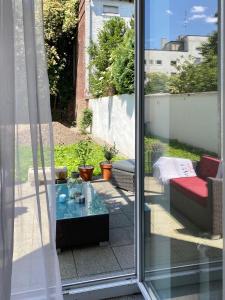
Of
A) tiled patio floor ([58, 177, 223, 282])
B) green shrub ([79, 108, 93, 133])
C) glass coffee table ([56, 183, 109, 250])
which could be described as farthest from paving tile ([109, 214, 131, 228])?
green shrub ([79, 108, 93, 133])

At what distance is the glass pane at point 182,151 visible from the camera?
41.3 inches

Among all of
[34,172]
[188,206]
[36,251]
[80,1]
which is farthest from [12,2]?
[80,1]

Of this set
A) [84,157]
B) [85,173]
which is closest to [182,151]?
[85,173]

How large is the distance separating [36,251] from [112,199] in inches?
103

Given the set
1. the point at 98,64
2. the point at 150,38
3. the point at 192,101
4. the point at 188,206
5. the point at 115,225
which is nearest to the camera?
the point at 192,101

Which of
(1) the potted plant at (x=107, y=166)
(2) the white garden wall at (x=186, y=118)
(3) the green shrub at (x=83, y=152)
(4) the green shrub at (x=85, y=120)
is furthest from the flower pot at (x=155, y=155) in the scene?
(4) the green shrub at (x=85, y=120)

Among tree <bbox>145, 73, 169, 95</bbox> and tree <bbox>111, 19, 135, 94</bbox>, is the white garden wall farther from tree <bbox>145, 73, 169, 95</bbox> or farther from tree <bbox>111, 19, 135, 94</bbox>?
tree <bbox>111, 19, 135, 94</bbox>

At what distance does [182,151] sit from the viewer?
1.34 metres

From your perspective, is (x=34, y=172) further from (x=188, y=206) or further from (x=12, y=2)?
(x=188, y=206)

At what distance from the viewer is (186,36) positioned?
1236 millimetres

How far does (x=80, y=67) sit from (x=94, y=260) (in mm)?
5419

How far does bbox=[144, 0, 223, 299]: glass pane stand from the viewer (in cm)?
105

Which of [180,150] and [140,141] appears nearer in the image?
[180,150]

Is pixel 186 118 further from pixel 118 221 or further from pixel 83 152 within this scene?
pixel 83 152
